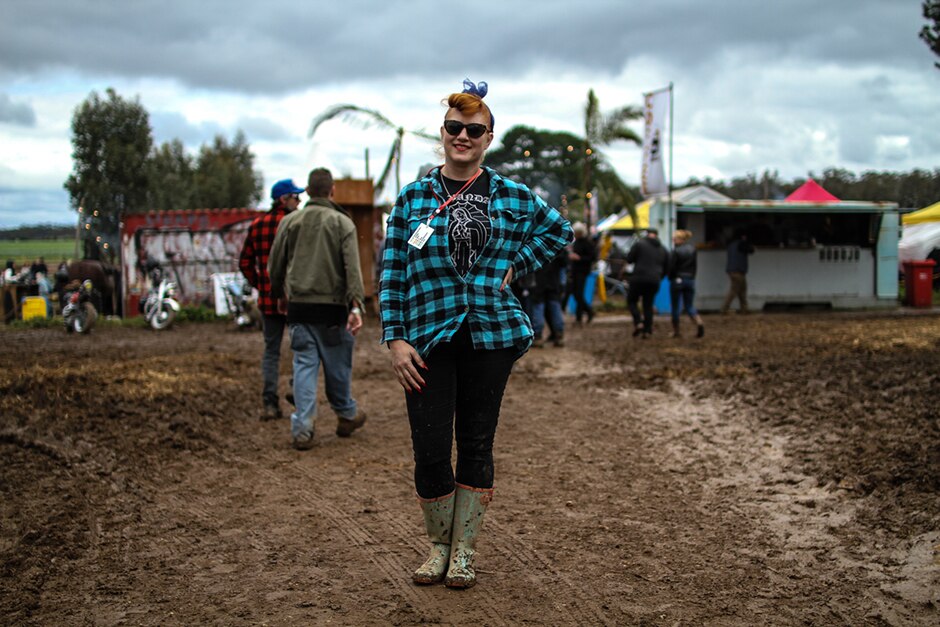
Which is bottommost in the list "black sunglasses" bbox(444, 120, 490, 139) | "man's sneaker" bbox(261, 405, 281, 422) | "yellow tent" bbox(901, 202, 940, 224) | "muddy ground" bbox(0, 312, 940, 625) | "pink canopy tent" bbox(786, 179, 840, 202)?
"muddy ground" bbox(0, 312, 940, 625)

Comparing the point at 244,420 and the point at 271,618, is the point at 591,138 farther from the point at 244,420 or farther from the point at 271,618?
the point at 271,618

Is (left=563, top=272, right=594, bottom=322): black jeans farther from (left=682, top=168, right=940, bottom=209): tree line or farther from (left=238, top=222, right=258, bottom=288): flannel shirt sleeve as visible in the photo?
(left=682, top=168, right=940, bottom=209): tree line

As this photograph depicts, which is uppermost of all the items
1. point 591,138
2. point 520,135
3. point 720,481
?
point 520,135

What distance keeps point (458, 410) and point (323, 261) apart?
3121 millimetres

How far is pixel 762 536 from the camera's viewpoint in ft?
15.7

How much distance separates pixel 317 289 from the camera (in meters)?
6.62

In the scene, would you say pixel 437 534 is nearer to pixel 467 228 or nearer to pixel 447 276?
pixel 447 276

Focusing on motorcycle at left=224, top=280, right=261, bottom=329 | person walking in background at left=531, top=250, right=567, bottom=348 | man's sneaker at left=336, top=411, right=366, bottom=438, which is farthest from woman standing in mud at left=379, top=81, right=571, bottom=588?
motorcycle at left=224, top=280, right=261, bottom=329

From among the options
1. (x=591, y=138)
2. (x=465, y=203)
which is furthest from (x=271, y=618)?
(x=591, y=138)

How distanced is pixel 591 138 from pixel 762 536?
23.0m

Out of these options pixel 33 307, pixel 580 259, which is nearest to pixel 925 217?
pixel 580 259

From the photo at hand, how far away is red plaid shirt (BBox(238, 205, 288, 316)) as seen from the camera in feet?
25.1

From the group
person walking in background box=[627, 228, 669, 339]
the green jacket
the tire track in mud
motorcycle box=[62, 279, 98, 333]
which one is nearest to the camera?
the tire track in mud

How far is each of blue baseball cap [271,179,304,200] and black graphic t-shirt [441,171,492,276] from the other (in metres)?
4.31
